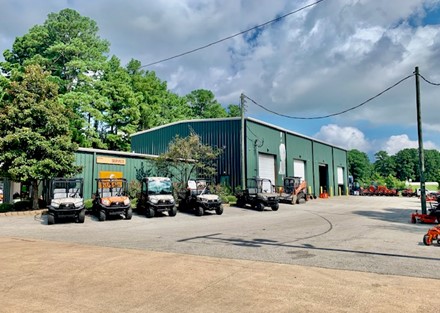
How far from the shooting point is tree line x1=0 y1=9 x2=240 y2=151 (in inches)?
1182

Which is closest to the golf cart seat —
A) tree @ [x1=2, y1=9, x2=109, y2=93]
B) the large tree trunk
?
the large tree trunk

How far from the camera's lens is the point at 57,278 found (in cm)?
619

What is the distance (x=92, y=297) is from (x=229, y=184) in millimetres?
22736

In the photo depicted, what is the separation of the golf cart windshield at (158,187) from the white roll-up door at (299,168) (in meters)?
20.1

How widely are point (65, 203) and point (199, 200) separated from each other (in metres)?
6.52

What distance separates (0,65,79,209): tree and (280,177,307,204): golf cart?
A: 51.3 ft

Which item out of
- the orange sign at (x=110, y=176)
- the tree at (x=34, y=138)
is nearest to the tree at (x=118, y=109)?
the orange sign at (x=110, y=176)

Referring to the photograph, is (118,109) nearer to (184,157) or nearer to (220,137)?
(220,137)

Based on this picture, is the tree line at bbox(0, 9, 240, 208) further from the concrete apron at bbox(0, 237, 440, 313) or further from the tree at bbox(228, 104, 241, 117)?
the tree at bbox(228, 104, 241, 117)

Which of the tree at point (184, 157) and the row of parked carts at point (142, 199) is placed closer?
the row of parked carts at point (142, 199)

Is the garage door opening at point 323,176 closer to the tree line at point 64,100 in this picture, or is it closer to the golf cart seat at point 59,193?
the tree line at point 64,100

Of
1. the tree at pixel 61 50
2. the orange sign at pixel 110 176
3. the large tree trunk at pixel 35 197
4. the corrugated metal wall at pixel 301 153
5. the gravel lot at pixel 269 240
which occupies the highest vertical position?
the tree at pixel 61 50

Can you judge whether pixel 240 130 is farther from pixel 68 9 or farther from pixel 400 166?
pixel 400 166

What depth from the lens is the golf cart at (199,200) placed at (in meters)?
18.2
